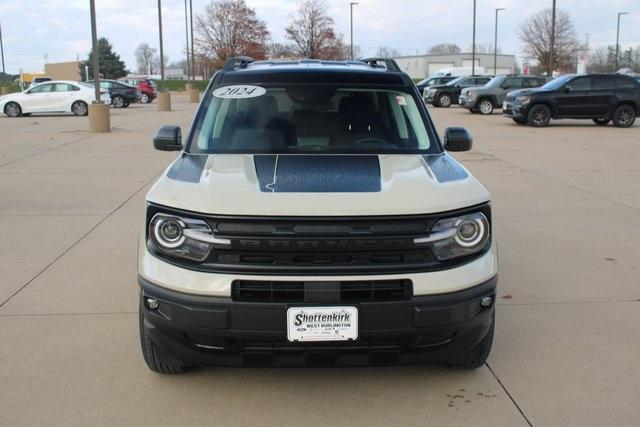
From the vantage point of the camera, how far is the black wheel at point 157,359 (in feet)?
11.3

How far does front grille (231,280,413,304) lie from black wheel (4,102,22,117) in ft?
87.3

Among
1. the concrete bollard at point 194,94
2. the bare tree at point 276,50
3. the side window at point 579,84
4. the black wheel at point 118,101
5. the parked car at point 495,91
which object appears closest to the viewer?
the side window at point 579,84

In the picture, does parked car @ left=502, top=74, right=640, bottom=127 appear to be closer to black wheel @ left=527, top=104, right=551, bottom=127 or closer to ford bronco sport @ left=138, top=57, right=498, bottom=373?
black wheel @ left=527, top=104, right=551, bottom=127

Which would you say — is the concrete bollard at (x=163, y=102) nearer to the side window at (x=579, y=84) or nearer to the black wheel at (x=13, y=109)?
the black wheel at (x=13, y=109)

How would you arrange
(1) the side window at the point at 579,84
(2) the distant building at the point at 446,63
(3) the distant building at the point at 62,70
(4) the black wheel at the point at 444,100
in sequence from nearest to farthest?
(1) the side window at the point at 579,84 → (4) the black wheel at the point at 444,100 → (3) the distant building at the point at 62,70 → (2) the distant building at the point at 446,63

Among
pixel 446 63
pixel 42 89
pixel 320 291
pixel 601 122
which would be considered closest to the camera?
pixel 320 291

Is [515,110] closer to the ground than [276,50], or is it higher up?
closer to the ground

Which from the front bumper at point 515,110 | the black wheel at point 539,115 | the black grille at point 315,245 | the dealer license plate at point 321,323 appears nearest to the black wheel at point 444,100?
the front bumper at point 515,110

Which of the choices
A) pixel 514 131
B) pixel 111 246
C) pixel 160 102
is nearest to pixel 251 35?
pixel 160 102

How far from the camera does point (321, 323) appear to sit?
9.67 feet

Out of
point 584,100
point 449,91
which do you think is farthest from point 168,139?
point 449,91

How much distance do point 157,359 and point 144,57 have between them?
137 meters

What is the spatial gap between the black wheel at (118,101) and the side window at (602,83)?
23057 millimetres

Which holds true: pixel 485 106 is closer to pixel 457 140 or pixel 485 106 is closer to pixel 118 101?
pixel 118 101
